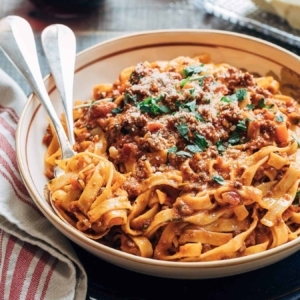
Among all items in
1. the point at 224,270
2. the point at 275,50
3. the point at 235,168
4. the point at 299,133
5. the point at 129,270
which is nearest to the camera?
the point at 224,270

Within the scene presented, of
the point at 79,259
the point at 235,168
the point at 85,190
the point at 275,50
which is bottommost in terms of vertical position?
the point at 79,259

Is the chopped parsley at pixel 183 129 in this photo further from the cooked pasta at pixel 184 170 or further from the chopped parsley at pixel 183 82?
the chopped parsley at pixel 183 82

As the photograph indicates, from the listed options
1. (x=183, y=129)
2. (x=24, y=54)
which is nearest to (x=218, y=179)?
(x=183, y=129)

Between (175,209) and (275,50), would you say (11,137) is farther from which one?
(275,50)

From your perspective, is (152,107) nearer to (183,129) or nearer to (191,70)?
(183,129)

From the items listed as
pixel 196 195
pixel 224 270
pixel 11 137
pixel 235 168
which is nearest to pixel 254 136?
pixel 235 168

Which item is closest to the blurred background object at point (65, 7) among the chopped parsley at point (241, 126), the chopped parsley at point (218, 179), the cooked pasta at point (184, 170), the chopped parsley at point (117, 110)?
the cooked pasta at point (184, 170)

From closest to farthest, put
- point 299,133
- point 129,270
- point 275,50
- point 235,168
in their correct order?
point 129,270, point 235,168, point 299,133, point 275,50
